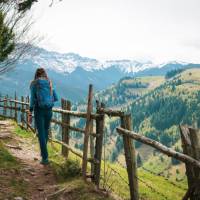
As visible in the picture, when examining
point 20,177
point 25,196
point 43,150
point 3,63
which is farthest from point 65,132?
point 3,63

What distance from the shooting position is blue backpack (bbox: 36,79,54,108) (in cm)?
1179

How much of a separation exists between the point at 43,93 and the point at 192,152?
6.21 meters

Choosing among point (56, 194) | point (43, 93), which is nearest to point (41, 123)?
point (43, 93)

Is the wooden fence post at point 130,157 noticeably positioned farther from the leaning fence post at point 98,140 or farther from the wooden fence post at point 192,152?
the wooden fence post at point 192,152

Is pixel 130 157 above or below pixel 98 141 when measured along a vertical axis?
below

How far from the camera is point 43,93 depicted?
11.9 meters

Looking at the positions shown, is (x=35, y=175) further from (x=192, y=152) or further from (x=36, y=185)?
(x=192, y=152)

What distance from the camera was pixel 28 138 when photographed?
20.1 meters

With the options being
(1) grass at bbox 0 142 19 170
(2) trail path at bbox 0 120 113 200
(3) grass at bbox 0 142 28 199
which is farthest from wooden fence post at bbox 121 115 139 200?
(1) grass at bbox 0 142 19 170

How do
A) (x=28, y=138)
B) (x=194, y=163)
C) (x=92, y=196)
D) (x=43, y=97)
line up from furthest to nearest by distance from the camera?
1. (x=28, y=138)
2. (x=43, y=97)
3. (x=92, y=196)
4. (x=194, y=163)

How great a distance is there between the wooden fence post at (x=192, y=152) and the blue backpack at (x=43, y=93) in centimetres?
589

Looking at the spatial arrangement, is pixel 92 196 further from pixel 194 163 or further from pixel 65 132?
pixel 65 132

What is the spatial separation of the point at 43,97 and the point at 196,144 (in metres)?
6.21

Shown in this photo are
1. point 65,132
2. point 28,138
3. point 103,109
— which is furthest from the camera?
point 28,138
